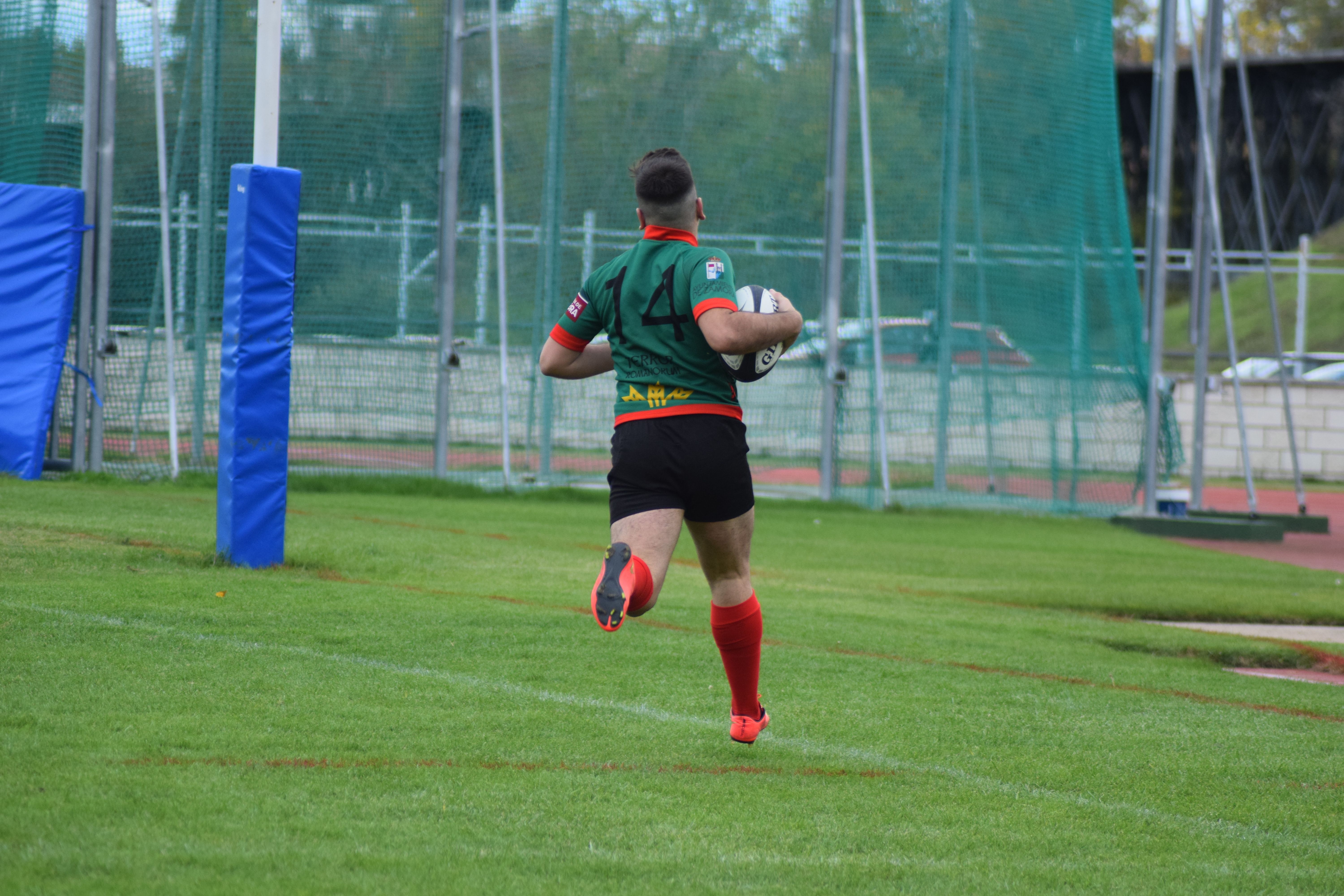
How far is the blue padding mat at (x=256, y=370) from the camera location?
25.0 feet

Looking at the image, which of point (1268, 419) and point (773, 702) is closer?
point (773, 702)

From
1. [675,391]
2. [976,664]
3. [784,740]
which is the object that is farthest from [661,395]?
[976,664]

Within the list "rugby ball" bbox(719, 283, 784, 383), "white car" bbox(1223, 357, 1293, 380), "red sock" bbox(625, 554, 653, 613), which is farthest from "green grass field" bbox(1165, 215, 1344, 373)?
"red sock" bbox(625, 554, 653, 613)

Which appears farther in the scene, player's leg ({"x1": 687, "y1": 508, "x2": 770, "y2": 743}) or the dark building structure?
the dark building structure

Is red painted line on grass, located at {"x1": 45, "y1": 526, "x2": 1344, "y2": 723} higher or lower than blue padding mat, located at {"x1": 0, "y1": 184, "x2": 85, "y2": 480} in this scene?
lower

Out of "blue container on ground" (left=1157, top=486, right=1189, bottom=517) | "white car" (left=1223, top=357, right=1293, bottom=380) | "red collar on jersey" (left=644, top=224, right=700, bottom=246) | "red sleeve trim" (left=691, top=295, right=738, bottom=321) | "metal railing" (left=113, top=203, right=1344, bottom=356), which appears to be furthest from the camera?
"white car" (left=1223, top=357, right=1293, bottom=380)

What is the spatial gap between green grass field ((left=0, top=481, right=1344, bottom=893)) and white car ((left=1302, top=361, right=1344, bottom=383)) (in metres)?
16.3

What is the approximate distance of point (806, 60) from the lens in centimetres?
1532

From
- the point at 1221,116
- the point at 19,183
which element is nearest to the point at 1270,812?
the point at 19,183

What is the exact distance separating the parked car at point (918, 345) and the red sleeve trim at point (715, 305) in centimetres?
1097

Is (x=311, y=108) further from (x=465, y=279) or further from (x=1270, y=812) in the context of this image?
(x=1270, y=812)

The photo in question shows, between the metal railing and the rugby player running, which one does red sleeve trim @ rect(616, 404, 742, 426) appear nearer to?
the rugby player running

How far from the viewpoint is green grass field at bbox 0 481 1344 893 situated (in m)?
3.35

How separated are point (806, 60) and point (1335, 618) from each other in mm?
8892
